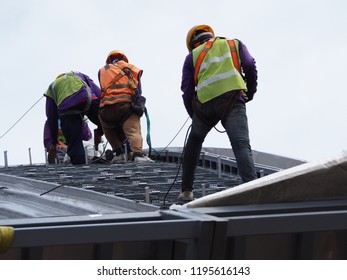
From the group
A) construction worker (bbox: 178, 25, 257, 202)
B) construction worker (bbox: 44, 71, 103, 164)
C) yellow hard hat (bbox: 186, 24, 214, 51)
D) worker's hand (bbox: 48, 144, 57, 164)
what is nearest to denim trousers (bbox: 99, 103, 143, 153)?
construction worker (bbox: 44, 71, 103, 164)

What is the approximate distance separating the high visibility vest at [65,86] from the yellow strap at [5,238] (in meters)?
9.36

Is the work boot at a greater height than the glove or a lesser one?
lesser

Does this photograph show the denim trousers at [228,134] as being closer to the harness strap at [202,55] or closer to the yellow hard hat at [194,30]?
the harness strap at [202,55]

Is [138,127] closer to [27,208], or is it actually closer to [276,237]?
[27,208]

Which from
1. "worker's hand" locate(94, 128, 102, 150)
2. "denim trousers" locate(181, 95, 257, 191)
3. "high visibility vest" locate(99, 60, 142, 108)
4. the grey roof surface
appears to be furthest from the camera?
"worker's hand" locate(94, 128, 102, 150)

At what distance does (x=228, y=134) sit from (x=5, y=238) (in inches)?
192

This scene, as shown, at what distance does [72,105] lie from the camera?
12.2m

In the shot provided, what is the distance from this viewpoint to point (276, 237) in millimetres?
3467

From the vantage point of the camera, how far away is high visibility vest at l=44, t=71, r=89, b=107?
12.3 m

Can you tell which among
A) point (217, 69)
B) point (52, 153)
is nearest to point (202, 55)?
point (217, 69)

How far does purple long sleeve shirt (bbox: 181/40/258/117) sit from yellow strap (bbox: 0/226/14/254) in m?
5.04

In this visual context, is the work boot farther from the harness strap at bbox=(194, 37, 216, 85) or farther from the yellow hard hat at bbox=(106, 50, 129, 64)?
the harness strap at bbox=(194, 37, 216, 85)

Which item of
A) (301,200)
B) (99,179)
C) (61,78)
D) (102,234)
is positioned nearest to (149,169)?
(99,179)
